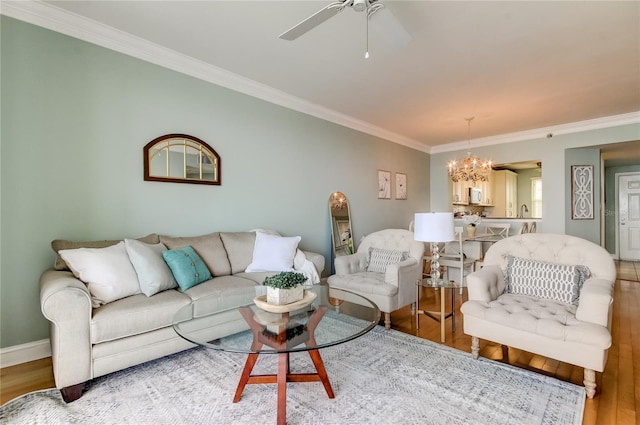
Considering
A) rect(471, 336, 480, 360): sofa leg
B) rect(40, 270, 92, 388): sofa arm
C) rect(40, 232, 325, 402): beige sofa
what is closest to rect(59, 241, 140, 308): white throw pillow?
rect(40, 232, 325, 402): beige sofa

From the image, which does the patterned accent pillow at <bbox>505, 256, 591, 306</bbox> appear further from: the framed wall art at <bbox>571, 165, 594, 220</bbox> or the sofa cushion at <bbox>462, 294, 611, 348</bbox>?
the framed wall art at <bbox>571, 165, 594, 220</bbox>

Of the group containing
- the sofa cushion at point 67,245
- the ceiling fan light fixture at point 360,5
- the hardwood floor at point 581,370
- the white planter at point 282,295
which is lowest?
the hardwood floor at point 581,370

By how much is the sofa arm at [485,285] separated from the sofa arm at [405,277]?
2.25ft

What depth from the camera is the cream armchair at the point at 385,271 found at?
3.12 meters

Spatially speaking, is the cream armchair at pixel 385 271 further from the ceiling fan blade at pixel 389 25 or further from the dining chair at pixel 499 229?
the dining chair at pixel 499 229

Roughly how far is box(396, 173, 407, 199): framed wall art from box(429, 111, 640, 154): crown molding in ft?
4.81

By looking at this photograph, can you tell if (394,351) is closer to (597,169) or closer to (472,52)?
(472,52)

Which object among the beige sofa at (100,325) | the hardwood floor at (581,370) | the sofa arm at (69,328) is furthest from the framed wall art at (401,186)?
the sofa arm at (69,328)

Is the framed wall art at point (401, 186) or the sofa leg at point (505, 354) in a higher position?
the framed wall art at point (401, 186)

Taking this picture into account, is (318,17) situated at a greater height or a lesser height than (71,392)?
greater

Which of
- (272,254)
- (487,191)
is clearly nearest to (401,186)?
(487,191)

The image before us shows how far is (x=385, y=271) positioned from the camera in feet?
11.6

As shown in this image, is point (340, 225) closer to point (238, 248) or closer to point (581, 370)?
point (238, 248)

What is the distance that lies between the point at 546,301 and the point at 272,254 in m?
2.47
